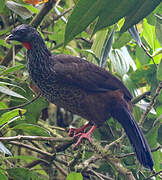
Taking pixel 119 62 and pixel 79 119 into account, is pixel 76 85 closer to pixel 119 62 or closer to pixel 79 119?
pixel 119 62

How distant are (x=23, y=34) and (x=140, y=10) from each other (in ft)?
6.15

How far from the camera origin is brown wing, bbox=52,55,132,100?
273cm

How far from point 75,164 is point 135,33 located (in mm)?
1108

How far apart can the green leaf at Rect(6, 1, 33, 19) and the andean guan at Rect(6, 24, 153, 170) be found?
0.36 feet

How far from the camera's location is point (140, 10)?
0.86 meters

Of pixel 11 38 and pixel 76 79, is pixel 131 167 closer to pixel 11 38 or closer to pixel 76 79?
pixel 76 79

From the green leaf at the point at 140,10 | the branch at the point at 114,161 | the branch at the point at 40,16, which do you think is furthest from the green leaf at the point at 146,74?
the green leaf at the point at 140,10

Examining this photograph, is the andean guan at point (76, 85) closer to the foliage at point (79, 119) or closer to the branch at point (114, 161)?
the foliage at point (79, 119)

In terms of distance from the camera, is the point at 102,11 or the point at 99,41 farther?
the point at 99,41

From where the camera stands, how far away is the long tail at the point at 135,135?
2.21 metres

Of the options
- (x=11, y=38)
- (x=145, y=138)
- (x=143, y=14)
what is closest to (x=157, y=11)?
(x=143, y=14)

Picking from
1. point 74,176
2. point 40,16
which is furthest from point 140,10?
point 40,16

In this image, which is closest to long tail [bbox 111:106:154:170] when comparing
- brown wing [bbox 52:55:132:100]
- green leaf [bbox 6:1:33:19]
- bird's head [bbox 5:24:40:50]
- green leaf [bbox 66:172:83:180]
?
brown wing [bbox 52:55:132:100]

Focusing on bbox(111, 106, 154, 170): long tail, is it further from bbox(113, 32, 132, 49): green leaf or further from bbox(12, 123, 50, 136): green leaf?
bbox(12, 123, 50, 136): green leaf
